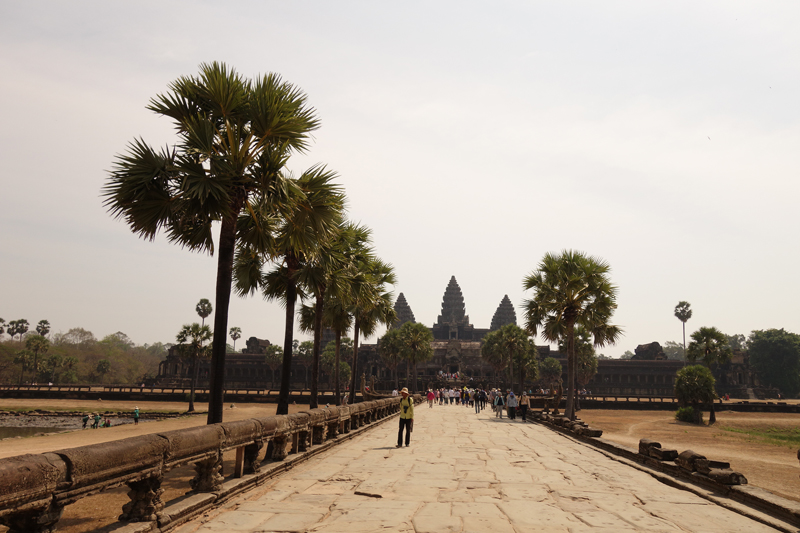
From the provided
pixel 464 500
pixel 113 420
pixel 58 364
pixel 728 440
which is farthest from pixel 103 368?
pixel 464 500

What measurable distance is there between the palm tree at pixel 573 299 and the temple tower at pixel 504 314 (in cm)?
11413

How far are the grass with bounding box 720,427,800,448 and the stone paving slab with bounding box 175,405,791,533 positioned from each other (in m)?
24.6

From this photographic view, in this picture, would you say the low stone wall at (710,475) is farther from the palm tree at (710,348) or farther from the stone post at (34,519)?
the palm tree at (710,348)

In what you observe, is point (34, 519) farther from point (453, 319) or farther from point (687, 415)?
point (453, 319)

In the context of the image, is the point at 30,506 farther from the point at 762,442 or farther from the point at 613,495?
the point at 762,442

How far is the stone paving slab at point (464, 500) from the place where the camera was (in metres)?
6.02

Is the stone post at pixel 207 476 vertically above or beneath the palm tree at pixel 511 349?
beneath

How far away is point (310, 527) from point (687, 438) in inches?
1262

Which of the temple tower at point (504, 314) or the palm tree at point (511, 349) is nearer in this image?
the palm tree at point (511, 349)

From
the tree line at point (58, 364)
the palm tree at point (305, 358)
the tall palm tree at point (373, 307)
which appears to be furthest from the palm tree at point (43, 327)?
the tall palm tree at point (373, 307)

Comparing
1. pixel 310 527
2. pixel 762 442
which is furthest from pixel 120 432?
pixel 762 442

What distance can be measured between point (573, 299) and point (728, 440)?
13.2 metres

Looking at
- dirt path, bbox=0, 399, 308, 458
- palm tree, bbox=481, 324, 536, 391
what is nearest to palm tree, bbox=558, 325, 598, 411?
palm tree, bbox=481, 324, 536, 391

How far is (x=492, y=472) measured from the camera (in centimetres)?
991
